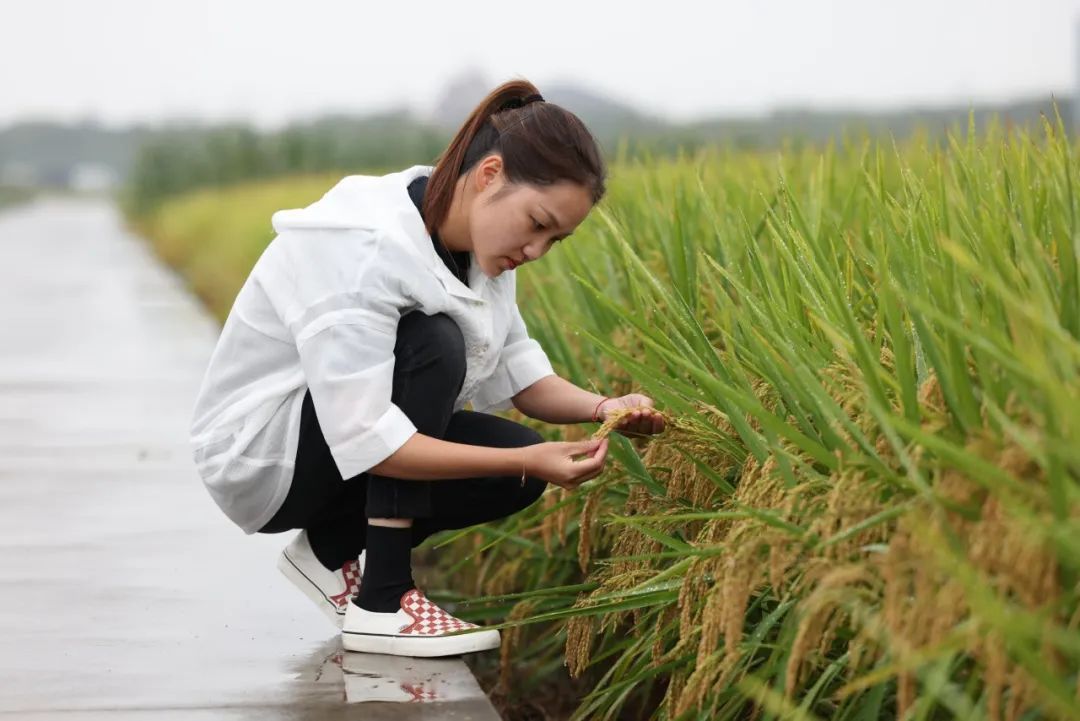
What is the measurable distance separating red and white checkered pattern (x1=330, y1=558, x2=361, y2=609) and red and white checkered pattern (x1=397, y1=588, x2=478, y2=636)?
0.73ft

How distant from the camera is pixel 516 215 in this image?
101 inches

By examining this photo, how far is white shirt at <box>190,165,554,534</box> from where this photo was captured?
2.54m

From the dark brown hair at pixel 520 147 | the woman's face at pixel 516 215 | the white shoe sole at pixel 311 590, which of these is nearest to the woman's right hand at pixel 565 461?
the woman's face at pixel 516 215

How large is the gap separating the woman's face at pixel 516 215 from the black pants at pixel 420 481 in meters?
0.16

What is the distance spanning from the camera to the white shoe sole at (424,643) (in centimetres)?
267

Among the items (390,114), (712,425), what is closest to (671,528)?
(712,425)

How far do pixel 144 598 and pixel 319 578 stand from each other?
1.37 feet

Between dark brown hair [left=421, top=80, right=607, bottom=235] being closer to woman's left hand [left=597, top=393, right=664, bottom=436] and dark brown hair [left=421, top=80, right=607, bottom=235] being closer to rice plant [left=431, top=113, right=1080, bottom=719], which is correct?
rice plant [left=431, top=113, right=1080, bottom=719]

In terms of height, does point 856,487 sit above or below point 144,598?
above

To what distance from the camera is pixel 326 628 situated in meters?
2.91

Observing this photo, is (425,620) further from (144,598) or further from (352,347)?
(144,598)

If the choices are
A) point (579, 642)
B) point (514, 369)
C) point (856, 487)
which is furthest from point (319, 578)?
point (856, 487)

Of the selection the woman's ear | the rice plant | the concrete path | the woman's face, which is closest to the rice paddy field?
the rice plant

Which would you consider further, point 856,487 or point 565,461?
point 565,461
